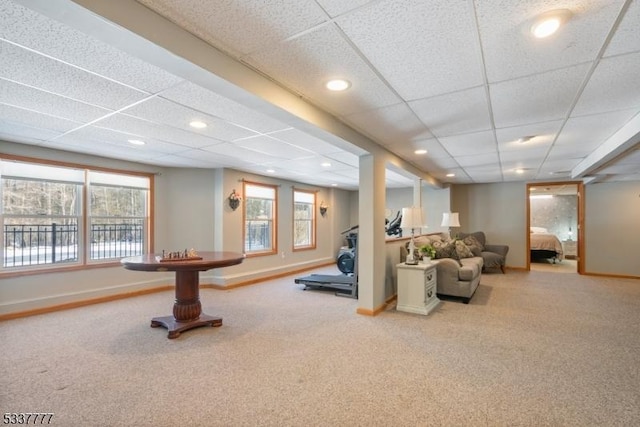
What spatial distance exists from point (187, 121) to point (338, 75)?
175 centimetres

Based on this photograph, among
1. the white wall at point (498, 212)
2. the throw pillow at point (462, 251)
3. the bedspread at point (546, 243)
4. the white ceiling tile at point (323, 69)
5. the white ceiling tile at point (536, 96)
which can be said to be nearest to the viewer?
the white ceiling tile at point (323, 69)

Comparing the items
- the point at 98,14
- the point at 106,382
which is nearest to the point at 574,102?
the point at 98,14

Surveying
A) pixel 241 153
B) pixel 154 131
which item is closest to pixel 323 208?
pixel 241 153

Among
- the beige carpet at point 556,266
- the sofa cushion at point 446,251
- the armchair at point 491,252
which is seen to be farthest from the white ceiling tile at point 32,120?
the beige carpet at point 556,266

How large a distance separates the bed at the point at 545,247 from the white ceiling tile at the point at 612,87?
6404 mm

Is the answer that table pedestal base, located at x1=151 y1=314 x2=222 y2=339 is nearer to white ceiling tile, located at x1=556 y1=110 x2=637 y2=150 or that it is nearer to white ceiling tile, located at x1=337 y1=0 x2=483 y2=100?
white ceiling tile, located at x1=337 y1=0 x2=483 y2=100

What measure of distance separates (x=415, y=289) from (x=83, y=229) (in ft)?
15.8

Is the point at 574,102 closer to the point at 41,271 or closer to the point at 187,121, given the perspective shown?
the point at 187,121

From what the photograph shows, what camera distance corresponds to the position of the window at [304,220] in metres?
7.72

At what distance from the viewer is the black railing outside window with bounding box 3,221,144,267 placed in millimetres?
4086

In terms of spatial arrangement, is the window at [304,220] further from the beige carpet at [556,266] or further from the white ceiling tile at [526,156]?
the beige carpet at [556,266]

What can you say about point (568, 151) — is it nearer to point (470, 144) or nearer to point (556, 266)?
point (470, 144)

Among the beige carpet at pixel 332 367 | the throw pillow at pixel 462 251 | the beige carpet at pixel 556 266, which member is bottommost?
the beige carpet at pixel 556 266

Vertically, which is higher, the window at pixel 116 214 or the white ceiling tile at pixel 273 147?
the white ceiling tile at pixel 273 147
